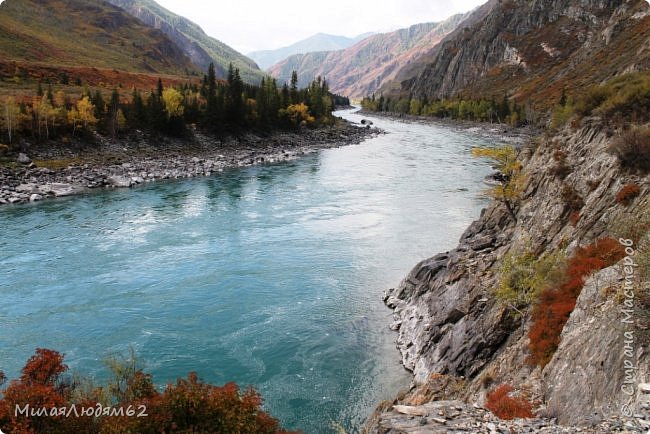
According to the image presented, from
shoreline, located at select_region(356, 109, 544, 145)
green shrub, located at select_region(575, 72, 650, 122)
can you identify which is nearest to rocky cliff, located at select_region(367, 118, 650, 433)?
green shrub, located at select_region(575, 72, 650, 122)

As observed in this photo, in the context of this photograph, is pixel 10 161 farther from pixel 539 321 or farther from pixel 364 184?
pixel 539 321

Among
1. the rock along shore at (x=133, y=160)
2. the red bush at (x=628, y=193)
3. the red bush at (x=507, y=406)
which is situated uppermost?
the red bush at (x=628, y=193)

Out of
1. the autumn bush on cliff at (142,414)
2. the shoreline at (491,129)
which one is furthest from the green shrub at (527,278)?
the shoreline at (491,129)

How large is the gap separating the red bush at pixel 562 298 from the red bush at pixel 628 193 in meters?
2.33

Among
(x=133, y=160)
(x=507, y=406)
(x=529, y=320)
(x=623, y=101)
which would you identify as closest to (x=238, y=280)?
(x=529, y=320)

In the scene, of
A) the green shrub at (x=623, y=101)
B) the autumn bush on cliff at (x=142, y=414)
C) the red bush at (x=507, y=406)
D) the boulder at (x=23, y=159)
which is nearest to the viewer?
the autumn bush on cliff at (x=142, y=414)

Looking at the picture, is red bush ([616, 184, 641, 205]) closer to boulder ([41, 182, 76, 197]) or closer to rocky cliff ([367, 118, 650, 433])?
rocky cliff ([367, 118, 650, 433])

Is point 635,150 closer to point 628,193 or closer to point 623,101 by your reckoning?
point 628,193

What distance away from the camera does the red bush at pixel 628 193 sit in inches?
776

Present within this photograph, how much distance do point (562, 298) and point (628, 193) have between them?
5.94 m

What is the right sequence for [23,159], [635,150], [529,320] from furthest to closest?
[23,159], [635,150], [529,320]

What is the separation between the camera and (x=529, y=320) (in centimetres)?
2005

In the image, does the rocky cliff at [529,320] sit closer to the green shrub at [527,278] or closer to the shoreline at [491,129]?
the green shrub at [527,278]

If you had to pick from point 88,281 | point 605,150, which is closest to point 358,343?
point 605,150
